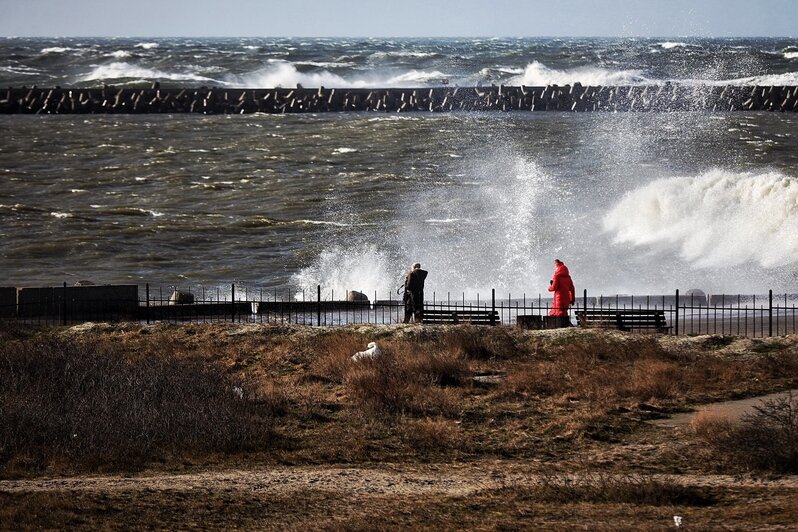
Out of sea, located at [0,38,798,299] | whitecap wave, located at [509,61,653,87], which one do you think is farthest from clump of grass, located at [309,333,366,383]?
whitecap wave, located at [509,61,653,87]

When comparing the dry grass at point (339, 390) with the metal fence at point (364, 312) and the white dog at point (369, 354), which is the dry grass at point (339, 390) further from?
the metal fence at point (364, 312)

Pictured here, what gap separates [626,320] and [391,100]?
6385 centimetres

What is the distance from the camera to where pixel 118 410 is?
48.8ft

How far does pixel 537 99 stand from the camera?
8281cm

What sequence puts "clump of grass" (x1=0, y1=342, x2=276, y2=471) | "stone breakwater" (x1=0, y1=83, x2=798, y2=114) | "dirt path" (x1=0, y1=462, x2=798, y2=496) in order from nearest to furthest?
"dirt path" (x1=0, y1=462, x2=798, y2=496)
"clump of grass" (x1=0, y1=342, x2=276, y2=471)
"stone breakwater" (x1=0, y1=83, x2=798, y2=114)

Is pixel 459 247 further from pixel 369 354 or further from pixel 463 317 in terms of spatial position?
pixel 369 354

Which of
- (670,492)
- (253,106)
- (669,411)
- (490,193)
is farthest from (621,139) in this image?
(670,492)

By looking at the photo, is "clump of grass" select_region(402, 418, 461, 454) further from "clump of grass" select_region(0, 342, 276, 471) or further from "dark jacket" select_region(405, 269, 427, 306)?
"dark jacket" select_region(405, 269, 427, 306)

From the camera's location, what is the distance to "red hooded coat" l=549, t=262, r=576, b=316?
22.1m

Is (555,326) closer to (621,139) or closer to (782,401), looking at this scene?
(782,401)

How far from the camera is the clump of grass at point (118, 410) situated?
1388 cm

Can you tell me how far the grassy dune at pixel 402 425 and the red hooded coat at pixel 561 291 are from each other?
1765mm

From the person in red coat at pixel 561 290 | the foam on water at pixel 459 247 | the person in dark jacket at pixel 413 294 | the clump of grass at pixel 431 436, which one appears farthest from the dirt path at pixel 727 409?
the foam on water at pixel 459 247

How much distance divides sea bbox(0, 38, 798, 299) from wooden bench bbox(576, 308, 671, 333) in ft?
30.6
